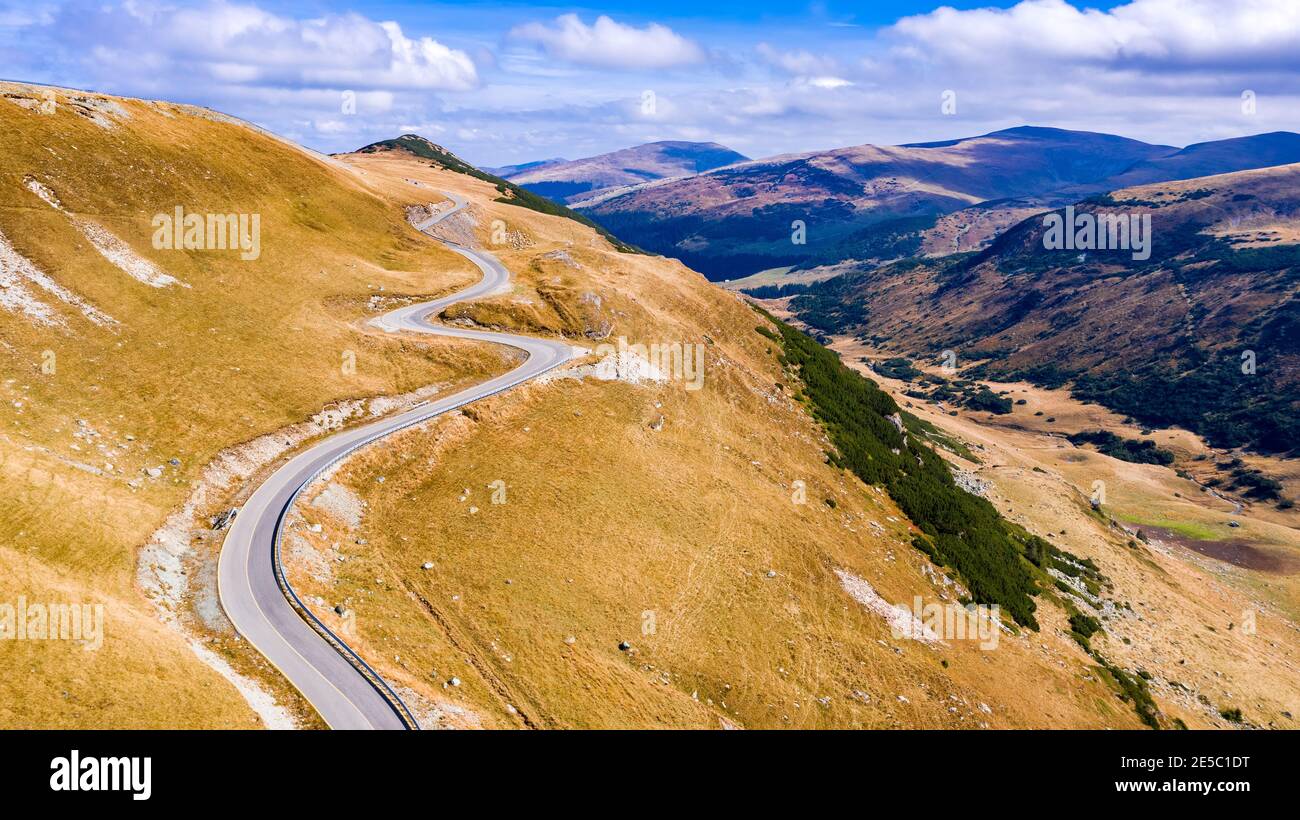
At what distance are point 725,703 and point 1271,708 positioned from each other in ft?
227

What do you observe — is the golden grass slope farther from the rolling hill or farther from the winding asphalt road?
the winding asphalt road

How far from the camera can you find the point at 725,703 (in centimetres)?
4609

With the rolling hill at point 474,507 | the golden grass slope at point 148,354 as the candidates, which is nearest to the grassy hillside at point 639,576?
the rolling hill at point 474,507

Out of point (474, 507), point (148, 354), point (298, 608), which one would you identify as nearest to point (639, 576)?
point (474, 507)

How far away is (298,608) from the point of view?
3869 cm

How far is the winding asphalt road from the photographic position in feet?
108

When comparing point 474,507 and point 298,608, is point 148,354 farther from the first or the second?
point 298,608

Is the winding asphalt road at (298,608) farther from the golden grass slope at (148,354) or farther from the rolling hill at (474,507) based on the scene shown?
the golden grass slope at (148,354)

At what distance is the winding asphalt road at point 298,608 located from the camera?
1298 inches

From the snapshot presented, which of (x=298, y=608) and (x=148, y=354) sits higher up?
(x=148, y=354)

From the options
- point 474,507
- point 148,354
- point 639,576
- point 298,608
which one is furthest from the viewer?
point 148,354

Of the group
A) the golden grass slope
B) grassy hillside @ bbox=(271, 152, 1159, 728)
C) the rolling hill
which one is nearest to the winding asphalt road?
the rolling hill

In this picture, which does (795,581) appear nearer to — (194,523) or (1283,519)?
(194,523)
